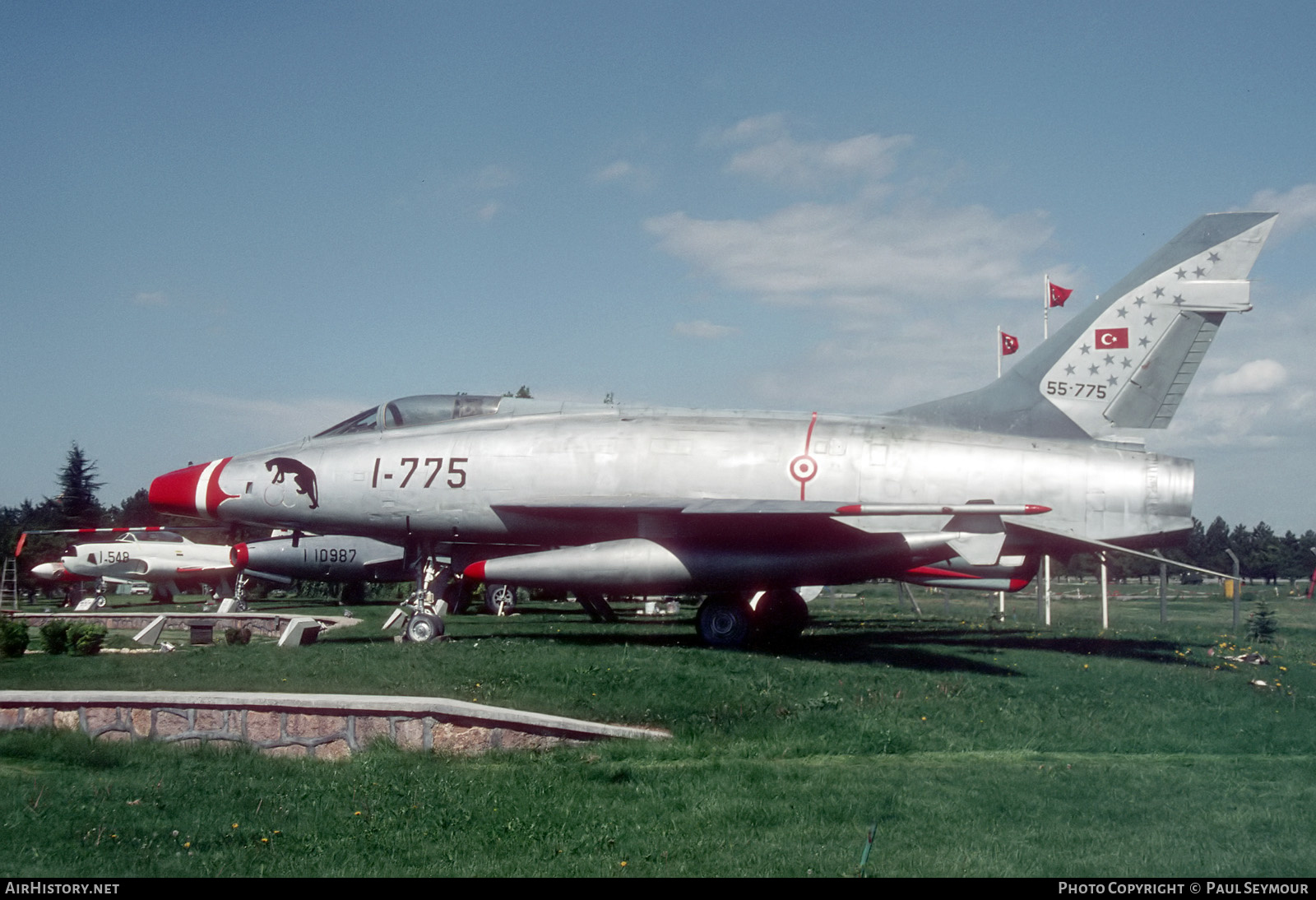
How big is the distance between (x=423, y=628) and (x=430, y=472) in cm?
225

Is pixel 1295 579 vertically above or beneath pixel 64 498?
beneath

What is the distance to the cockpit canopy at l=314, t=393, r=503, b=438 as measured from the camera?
614 inches

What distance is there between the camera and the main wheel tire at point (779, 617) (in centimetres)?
1506

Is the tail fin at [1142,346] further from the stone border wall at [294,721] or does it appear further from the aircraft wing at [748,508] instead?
the stone border wall at [294,721]

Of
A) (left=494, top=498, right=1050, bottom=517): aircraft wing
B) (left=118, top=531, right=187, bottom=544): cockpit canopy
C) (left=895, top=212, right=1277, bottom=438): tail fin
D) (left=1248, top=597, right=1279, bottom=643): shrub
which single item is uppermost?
(left=895, top=212, right=1277, bottom=438): tail fin

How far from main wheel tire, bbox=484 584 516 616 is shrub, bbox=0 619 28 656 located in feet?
45.4

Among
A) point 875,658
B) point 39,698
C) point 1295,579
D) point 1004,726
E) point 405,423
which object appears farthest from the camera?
point 1295,579

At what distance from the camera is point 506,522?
14.7 m

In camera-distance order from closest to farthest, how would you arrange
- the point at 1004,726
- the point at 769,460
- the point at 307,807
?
the point at 307,807 → the point at 1004,726 → the point at 769,460

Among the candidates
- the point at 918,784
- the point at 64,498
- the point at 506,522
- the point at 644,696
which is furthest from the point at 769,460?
the point at 64,498

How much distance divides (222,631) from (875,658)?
42.4 feet

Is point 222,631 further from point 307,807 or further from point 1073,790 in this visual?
point 1073,790

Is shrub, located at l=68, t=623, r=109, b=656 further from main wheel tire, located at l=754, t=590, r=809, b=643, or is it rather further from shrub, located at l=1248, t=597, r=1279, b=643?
shrub, located at l=1248, t=597, r=1279, b=643

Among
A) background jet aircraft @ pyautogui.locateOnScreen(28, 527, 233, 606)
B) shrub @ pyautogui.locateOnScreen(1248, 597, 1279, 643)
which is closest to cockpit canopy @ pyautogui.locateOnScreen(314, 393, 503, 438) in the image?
shrub @ pyautogui.locateOnScreen(1248, 597, 1279, 643)
